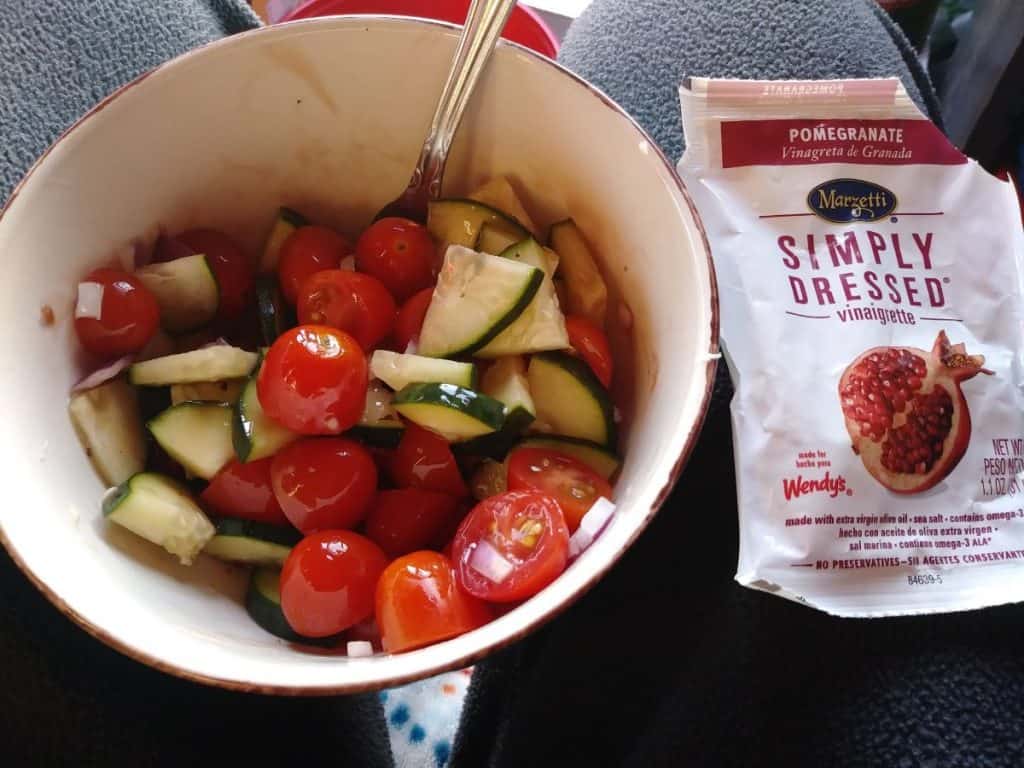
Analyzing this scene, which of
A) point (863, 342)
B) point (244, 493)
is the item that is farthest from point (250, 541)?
point (863, 342)

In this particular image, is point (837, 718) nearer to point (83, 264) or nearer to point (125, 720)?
point (125, 720)

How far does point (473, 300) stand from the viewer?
66 centimetres

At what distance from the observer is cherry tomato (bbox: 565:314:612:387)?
2.23 feet

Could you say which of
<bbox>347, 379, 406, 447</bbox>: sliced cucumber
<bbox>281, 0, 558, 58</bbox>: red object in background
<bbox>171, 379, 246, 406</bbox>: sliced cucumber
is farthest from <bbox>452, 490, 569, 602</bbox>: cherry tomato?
<bbox>281, 0, 558, 58</bbox>: red object in background

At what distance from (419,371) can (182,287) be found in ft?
0.74

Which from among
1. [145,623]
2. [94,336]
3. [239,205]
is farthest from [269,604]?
[239,205]

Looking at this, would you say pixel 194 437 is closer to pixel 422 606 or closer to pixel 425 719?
pixel 422 606

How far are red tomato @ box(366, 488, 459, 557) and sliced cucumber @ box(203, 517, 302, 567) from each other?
0.06 metres

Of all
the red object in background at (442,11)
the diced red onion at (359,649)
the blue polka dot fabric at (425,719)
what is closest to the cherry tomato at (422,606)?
the diced red onion at (359,649)

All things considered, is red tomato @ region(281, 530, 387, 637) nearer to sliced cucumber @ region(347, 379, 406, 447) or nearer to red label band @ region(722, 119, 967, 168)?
sliced cucumber @ region(347, 379, 406, 447)

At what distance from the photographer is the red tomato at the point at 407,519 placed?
0.65m

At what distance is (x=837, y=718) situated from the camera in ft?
1.98

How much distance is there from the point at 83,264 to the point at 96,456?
0.15 metres

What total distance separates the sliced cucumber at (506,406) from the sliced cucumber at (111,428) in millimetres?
256
